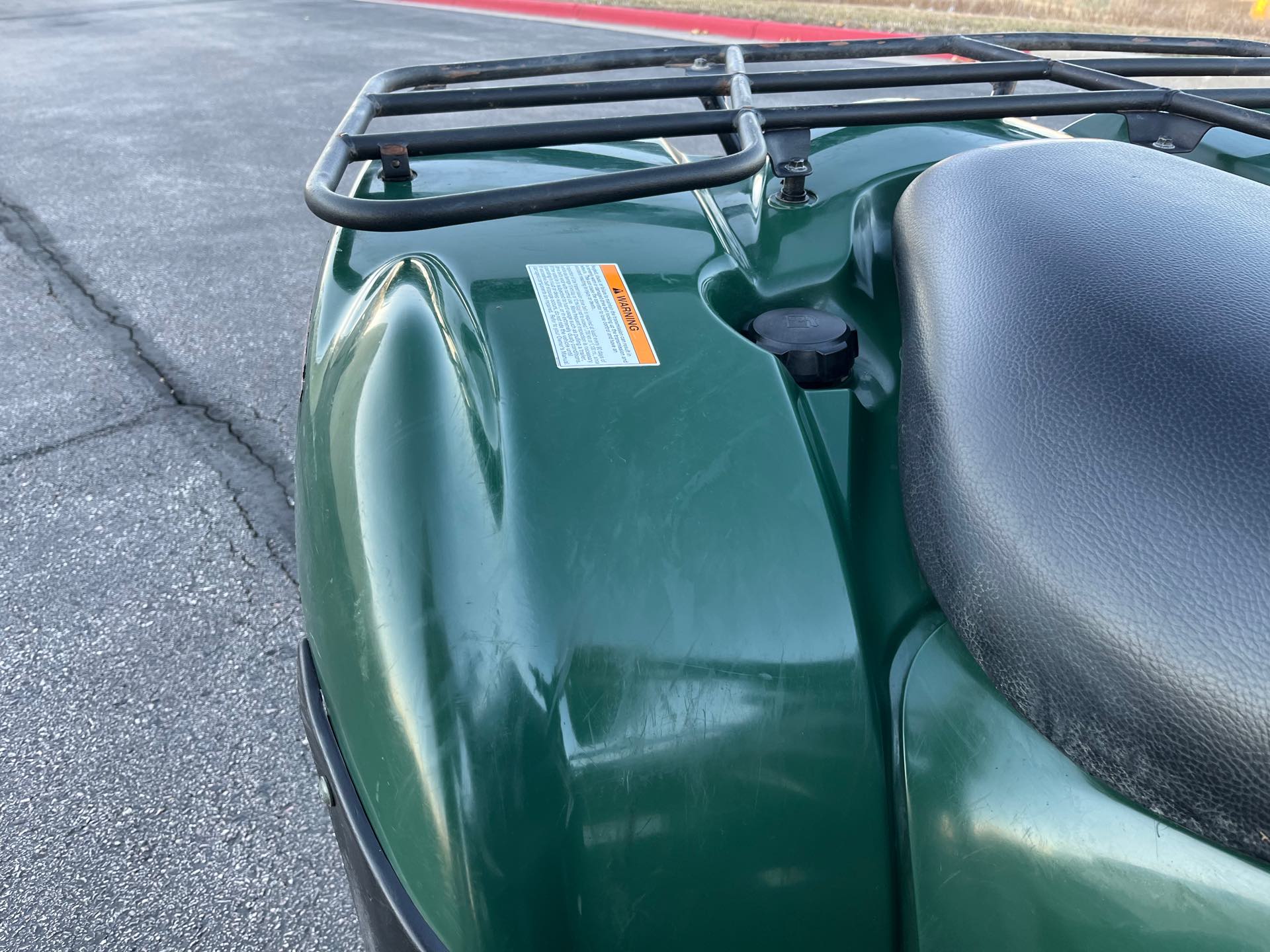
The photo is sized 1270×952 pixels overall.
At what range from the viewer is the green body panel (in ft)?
2.30

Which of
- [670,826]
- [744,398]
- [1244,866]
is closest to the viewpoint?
[1244,866]

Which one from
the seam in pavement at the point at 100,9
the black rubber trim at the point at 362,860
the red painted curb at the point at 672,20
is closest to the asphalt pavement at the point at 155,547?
the black rubber trim at the point at 362,860

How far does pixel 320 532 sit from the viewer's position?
1.02 metres

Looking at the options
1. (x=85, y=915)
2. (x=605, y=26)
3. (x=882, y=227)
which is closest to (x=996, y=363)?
(x=882, y=227)

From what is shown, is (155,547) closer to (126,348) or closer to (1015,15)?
(126,348)

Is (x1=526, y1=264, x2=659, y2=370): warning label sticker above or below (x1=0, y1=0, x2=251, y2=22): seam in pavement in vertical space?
above

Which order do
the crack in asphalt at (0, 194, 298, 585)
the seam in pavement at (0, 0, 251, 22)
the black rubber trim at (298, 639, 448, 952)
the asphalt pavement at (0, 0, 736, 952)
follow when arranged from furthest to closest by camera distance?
the seam in pavement at (0, 0, 251, 22)
the crack in asphalt at (0, 194, 298, 585)
the asphalt pavement at (0, 0, 736, 952)
the black rubber trim at (298, 639, 448, 952)

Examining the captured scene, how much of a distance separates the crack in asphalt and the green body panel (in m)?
1.72

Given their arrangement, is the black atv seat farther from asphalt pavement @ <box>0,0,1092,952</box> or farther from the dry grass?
the dry grass

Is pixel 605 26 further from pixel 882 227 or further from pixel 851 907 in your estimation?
pixel 851 907

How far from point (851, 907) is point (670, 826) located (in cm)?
17

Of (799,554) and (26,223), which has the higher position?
(799,554)

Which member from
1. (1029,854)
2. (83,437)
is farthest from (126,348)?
(1029,854)

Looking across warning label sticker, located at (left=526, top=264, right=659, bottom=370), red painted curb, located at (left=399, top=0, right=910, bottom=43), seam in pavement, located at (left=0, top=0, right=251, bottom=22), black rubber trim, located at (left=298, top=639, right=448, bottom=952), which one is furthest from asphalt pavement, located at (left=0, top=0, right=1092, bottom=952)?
seam in pavement, located at (left=0, top=0, right=251, bottom=22)
